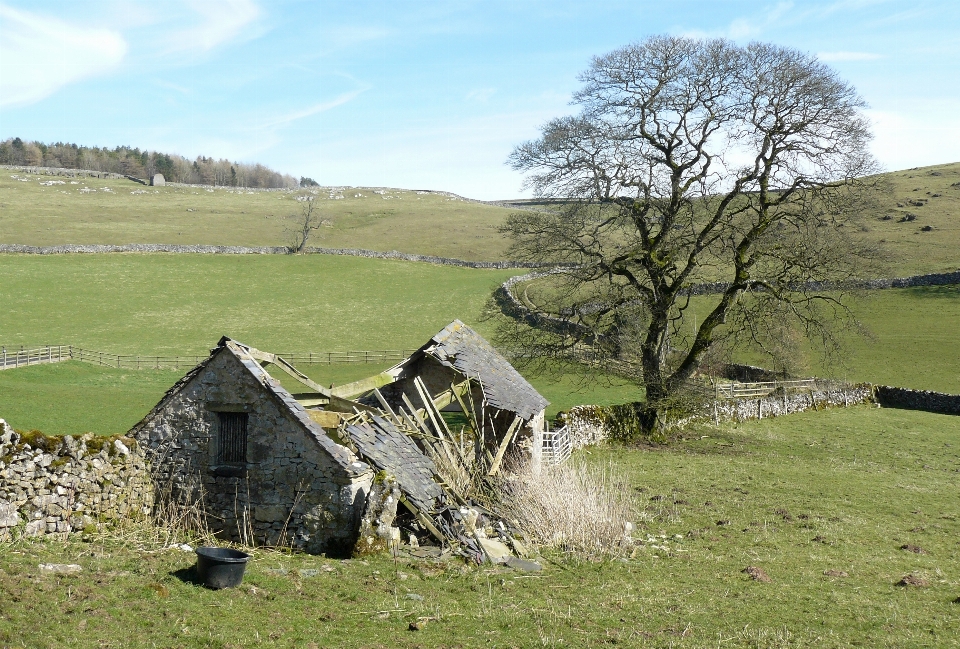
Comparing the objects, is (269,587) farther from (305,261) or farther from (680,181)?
(305,261)

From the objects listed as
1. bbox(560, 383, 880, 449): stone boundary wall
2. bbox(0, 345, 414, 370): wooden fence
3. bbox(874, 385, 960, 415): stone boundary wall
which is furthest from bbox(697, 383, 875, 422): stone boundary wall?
bbox(0, 345, 414, 370): wooden fence

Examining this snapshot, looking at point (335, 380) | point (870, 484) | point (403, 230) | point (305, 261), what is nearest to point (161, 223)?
point (403, 230)

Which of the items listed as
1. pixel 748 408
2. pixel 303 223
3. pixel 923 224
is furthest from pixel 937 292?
pixel 303 223

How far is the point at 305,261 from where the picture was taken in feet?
275

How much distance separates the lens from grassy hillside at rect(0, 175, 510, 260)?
330ft

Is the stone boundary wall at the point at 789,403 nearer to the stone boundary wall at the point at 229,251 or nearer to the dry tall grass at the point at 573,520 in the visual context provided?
the dry tall grass at the point at 573,520

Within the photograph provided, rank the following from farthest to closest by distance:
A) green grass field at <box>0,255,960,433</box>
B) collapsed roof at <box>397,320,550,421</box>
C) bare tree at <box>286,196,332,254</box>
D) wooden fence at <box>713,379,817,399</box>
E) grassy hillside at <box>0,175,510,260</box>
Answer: bare tree at <box>286,196,332,254</box>, grassy hillside at <box>0,175,510,260</box>, wooden fence at <box>713,379,817,399</box>, green grass field at <box>0,255,960,433</box>, collapsed roof at <box>397,320,550,421</box>

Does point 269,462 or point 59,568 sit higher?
point 269,462

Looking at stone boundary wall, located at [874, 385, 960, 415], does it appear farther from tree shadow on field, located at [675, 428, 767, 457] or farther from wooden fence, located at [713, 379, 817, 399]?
tree shadow on field, located at [675, 428, 767, 457]

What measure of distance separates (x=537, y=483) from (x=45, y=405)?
23701mm

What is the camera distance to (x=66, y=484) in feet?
39.1

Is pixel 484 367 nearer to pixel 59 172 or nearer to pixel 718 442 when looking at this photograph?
pixel 718 442

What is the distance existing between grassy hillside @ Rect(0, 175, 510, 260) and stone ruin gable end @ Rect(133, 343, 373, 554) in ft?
253

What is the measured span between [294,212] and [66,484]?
5062 inches
